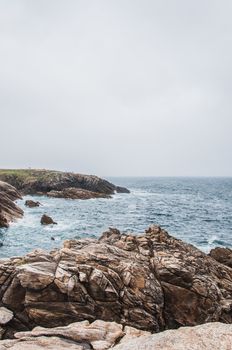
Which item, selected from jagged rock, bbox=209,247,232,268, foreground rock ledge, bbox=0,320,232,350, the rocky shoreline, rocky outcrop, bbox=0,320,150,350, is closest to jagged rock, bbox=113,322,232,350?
foreground rock ledge, bbox=0,320,232,350

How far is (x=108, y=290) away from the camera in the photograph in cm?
1694

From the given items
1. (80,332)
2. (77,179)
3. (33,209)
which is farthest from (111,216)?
(77,179)

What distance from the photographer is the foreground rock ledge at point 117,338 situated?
32.1 ft

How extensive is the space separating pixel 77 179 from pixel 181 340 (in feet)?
370

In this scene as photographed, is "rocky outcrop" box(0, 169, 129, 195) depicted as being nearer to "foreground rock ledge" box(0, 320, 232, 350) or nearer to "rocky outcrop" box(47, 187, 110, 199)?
"rocky outcrop" box(47, 187, 110, 199)

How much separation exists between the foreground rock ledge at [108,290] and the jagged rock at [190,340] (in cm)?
626

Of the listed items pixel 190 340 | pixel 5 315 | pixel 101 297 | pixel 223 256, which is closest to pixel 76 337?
pixel 190 340

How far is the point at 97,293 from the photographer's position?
664 inches

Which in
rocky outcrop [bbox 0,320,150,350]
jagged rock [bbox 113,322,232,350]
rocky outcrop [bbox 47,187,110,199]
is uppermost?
jagged rock [bbox 113,322,232,350]

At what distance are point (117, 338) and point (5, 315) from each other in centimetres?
627

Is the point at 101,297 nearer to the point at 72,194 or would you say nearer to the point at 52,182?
the point at 72,194

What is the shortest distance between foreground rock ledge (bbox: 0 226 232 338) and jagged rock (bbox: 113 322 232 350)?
6265 millimetres

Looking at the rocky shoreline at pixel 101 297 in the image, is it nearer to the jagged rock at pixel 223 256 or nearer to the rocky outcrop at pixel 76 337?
the rocky outcrop at pixel 76 337

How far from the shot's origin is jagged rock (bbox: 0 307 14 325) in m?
14.9
